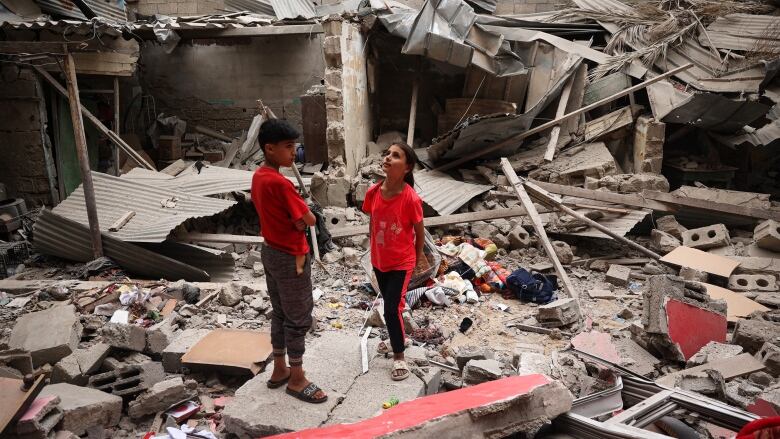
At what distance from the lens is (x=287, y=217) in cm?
304

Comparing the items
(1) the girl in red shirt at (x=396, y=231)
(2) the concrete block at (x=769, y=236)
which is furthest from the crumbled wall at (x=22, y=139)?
(2) the concrete block at (x=769, y=236)

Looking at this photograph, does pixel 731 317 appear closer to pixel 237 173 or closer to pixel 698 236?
pixel 698 236

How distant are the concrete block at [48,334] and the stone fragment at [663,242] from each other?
7.02m

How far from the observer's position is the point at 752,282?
610 centimetres

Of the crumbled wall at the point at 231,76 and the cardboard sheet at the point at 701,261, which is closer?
the cardboard sheet at the point at 701,261

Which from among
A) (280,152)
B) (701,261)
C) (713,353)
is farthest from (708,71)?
(280,152)

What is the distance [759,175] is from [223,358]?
10200 millimetres

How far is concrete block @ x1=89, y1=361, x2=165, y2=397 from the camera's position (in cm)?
373

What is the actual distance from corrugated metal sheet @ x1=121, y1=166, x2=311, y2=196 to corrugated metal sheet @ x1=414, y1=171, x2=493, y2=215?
1.90m

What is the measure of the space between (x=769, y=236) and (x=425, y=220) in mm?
4428

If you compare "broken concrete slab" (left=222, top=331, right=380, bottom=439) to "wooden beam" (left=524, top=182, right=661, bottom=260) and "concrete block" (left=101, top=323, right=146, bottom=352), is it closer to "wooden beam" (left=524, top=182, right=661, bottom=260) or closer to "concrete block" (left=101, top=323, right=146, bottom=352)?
"concrete block" (left=101, top=323, right=146, bottom=352)

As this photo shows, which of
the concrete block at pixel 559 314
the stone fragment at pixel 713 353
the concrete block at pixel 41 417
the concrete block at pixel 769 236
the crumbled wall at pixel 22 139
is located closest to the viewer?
the concrete block at pixel 41 417

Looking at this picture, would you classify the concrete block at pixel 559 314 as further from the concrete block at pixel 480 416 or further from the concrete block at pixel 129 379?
the concrete block at pixel 129 379

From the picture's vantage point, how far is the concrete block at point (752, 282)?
6031 millimetres
